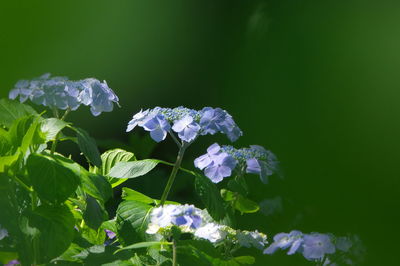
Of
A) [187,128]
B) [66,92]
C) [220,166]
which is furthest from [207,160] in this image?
[66,92]

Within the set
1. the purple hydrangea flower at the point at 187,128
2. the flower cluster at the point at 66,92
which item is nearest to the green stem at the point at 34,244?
the flower cluster at the point at 66,92

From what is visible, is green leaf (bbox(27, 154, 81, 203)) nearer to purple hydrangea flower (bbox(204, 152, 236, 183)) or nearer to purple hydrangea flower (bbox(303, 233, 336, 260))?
purple hydrangea flower (bbox(204, 152, 236, 183))

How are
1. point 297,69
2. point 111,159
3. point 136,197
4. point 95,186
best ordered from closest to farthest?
point 297,69
point 95,186
point 136,197
point 111,159

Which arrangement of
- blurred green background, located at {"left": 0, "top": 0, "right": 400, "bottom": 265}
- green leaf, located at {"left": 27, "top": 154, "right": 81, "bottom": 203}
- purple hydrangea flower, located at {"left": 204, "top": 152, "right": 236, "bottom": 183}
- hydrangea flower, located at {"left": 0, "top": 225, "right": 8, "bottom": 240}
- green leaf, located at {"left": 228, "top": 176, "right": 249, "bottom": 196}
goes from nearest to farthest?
blurred green background, located at {"left": 0, "top": 0, "right": 400, "bottom": 265}, green leaf, located at {"left": 27, "top": 154, "right": 81, "bottom": 203}, hydrangea flower, located at {"left": 0, "top": 225, "right": 8, "bottom": 240}, purple hydrangea flower, located at {"left": 204, "top": 152, "right": 236, "bottom": 183}, green leaf, located at {"left": 228, "top": 176, "right": 249, "bottom": 196}

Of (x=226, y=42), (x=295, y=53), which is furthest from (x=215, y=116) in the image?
(x=226, y=42)

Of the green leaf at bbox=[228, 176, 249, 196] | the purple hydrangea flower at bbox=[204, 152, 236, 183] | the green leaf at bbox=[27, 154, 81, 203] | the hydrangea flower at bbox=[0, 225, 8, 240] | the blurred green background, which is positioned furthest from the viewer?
the green leaf at bbox=[228, 176, 249, 196]

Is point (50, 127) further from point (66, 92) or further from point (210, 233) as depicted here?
point (210, 233)

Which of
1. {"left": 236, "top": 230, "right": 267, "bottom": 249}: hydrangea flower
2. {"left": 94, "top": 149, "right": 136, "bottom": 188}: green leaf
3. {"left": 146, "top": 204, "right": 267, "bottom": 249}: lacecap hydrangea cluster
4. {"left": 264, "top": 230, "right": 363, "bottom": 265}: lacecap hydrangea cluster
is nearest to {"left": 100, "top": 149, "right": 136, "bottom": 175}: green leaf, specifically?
{"left": 94, "top": 149, "right": 136, "bottom": 188}: green leaf

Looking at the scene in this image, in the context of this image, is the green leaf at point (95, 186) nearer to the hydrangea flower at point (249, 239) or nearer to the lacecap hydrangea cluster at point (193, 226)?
the lacecap hydrangea cluster at point (193, 226)
